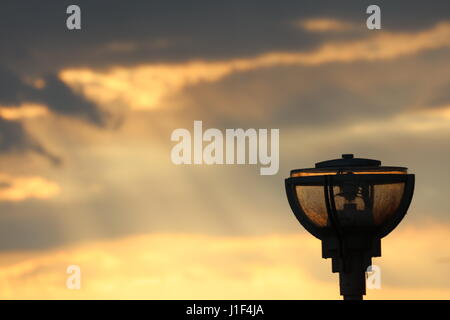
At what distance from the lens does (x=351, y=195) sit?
16.5 meters

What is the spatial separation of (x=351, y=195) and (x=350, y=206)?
8.9 inches

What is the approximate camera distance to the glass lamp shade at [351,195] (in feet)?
53.8

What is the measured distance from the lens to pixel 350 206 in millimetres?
16562

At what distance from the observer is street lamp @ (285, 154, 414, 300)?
16422mm

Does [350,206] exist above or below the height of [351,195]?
below

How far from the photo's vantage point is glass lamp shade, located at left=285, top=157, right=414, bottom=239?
53.8 feet

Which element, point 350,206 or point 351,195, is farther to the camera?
point 350,206

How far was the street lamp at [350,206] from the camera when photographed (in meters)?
16.4
